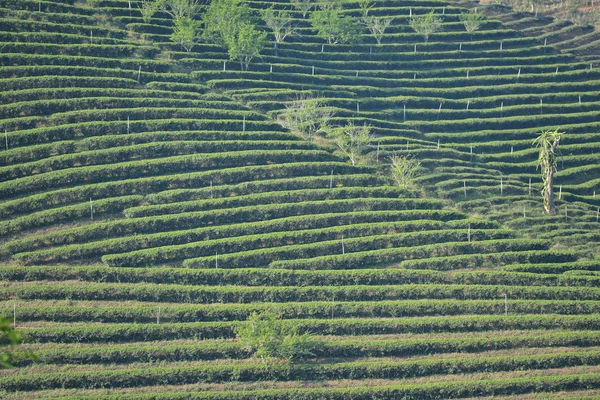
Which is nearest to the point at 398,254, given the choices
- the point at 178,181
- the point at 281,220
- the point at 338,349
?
the point at 281,220

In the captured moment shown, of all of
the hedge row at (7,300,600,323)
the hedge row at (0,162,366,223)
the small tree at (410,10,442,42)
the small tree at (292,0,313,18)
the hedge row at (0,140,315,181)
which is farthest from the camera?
the small tree at (292,0,313,18)

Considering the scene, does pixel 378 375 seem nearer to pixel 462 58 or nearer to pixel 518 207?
pixel 518 207

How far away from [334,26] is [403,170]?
2078 cm

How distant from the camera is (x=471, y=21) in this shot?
8225 centimetres

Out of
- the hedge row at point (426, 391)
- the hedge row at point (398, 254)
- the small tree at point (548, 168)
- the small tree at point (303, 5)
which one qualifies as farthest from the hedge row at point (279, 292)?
the small tree at point (303, 5)

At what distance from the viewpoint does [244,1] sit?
84.2 m

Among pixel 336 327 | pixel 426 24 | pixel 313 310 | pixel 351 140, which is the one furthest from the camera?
pixel 426 24

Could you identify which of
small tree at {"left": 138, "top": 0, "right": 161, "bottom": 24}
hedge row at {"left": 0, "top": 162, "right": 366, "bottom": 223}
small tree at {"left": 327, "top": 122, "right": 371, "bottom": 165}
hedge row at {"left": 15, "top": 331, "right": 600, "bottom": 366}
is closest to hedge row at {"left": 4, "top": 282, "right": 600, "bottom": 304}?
hedge row at {"left": 15, "top": 331, "right": 600, "bottom": 366}

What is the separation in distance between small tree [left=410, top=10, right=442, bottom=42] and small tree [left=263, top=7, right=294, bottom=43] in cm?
1070

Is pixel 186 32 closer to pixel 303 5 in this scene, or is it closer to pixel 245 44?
pixel 245 44

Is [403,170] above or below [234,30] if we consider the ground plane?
below

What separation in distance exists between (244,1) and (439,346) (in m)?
43.3

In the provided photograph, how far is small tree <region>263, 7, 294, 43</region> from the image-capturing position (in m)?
79.1

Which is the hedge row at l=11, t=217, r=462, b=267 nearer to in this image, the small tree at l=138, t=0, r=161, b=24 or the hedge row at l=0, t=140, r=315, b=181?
the hedge row at l=0, t=140, r=315, b=181
